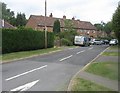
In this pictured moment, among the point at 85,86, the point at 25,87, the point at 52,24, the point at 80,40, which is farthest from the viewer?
the point at 52,24

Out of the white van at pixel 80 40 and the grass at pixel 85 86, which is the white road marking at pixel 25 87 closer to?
the grass at pixel 85 86

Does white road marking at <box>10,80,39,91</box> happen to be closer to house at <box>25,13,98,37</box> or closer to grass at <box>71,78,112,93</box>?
grass at <box>71,78,112,93</box>

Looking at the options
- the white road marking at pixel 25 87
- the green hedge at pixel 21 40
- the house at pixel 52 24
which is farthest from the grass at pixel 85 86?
the house at pixel 52 24

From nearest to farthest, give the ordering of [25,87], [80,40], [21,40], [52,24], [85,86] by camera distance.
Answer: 1. [85,86]
2. [25,87]
3. [21,40]
4. [80,40]
5. [52,24]

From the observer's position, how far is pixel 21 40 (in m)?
33.6

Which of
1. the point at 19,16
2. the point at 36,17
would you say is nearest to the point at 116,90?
the point at 36,17

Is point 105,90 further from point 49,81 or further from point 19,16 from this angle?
point 19,16

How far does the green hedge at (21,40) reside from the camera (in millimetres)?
29742

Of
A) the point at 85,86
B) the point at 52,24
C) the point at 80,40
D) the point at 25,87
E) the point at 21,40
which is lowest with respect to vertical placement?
the point at 80,40

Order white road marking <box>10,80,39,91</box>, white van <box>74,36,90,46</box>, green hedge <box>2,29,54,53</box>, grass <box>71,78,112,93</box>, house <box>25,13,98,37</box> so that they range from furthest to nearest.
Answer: house <box>25,13,98,37</box>
white van <box>74,36,90,46</box>
green hedge <box>2,29,54,53</box>
white road marking <box>10,80,39,91</box>
grass <box>71,78,112,93</box>

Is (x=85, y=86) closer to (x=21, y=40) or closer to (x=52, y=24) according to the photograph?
(x=21, y=40)

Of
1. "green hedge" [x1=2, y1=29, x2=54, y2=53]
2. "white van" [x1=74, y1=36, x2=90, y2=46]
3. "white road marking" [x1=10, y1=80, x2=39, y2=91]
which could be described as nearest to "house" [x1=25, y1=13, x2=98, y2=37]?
"white van" [x1=74, y1=36, x2=90, y2=46]

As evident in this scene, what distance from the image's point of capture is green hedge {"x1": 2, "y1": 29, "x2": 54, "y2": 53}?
29742mm

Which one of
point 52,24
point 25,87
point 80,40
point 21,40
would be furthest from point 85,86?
point 52,24
